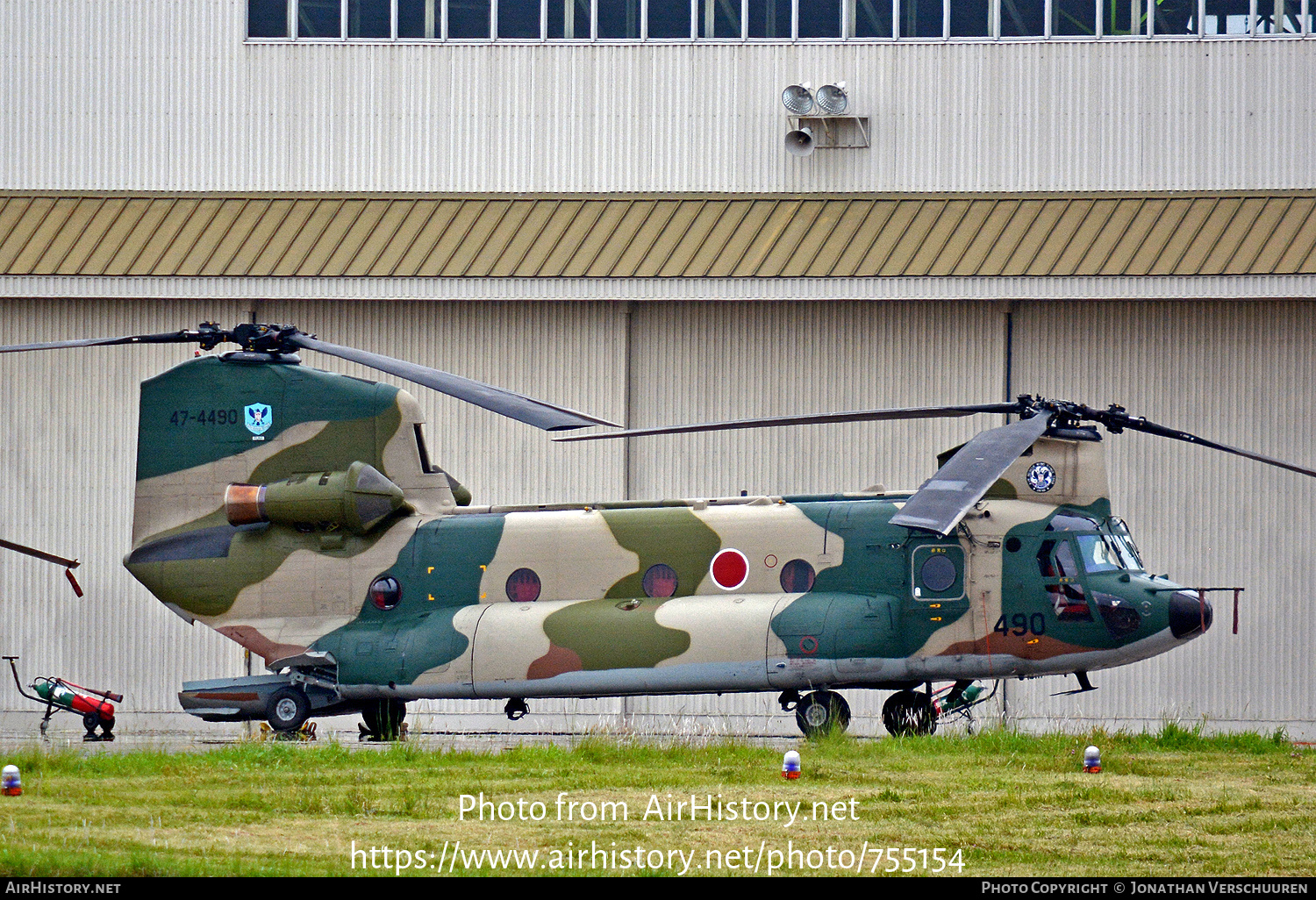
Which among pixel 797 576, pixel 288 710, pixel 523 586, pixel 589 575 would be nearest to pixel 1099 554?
pixel 797 576

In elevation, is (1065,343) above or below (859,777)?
above

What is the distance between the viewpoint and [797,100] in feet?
83.7

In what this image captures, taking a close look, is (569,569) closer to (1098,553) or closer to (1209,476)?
(1098,553)

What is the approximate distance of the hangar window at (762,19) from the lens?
25578mm

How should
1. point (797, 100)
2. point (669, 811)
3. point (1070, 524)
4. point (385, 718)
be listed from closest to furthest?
point (669, 811)
point (1070, 524)
point (385, 718)
point (797, 100)

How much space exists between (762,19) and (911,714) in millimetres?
12886

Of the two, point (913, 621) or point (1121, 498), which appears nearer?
point (913, 621)

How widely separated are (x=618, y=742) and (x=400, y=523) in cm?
414

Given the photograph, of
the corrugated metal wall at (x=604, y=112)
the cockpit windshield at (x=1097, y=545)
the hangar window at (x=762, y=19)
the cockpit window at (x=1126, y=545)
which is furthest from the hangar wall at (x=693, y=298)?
the cockpit windshield at (x=1097, y=545)

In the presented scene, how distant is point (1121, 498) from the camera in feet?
81.1

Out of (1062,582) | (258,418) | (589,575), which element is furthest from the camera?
(258,418)

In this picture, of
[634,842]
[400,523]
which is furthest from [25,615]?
[634,842]

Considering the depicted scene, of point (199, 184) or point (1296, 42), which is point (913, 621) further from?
point (199, 184)

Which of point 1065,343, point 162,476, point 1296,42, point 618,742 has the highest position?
point 1296,42
